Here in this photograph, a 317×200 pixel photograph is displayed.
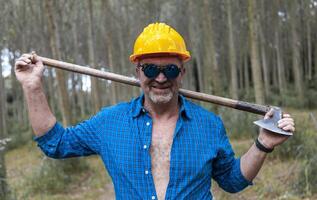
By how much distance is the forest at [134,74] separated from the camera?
23.8 ft

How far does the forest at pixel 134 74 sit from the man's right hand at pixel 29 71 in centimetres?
228

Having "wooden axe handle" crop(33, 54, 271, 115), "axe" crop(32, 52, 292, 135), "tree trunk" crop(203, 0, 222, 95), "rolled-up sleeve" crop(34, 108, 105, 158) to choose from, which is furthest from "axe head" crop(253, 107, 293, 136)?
"tree trunk" crop(203, 0, 222, 95)

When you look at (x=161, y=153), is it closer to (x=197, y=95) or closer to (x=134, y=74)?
(x=197, y=95)

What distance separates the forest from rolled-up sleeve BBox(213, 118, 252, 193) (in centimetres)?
275

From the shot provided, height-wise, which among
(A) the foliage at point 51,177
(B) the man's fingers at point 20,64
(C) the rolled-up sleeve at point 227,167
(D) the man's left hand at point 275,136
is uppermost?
(B) the man's fingers at point 20,64

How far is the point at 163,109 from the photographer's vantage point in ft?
8.74

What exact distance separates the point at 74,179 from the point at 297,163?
405 centimetres

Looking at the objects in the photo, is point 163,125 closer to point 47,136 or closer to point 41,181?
point 47,136

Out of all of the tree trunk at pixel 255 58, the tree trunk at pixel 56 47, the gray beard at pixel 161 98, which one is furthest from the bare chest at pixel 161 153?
the tree trunk at pixel 56 47

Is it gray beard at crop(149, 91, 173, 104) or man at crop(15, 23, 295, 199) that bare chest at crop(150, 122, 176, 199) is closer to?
man at crop(15, 23, 295, 199)

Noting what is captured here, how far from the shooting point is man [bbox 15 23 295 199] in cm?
253

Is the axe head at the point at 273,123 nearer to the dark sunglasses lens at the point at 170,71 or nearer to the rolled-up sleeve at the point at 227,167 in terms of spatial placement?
the rolled-up sleeve at the point at 227,167

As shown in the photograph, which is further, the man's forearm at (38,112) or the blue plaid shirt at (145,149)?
the man's forearm at (38,112)

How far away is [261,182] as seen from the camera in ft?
23.9
